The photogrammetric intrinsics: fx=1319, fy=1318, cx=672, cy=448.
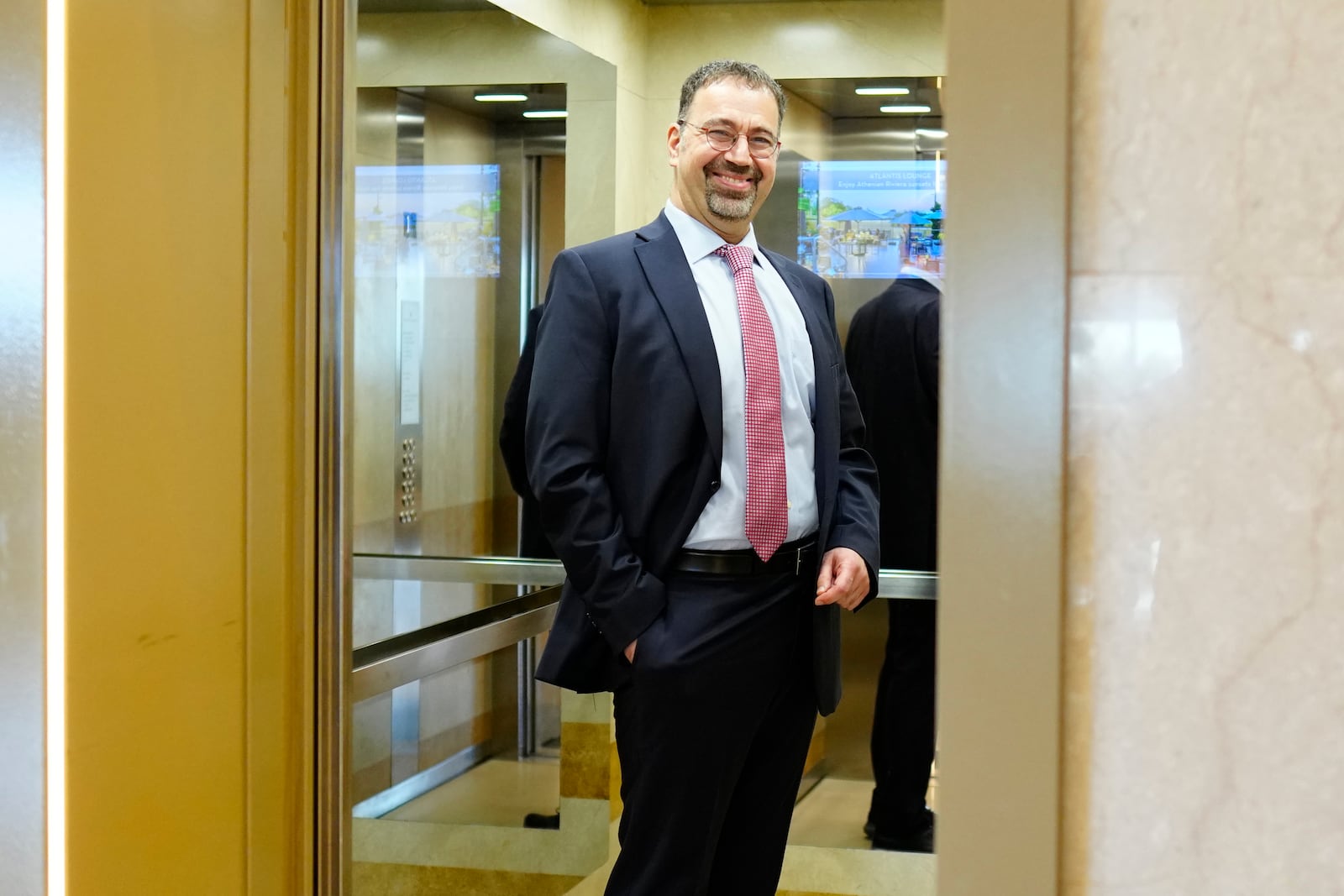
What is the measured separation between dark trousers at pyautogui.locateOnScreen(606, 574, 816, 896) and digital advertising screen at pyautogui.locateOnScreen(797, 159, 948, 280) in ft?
4.17

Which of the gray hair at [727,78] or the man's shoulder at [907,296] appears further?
the man's shoulder at [907,296]

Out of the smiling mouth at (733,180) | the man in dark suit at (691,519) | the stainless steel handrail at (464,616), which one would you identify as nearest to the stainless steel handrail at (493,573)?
the stainless steel handrail at (464,616)

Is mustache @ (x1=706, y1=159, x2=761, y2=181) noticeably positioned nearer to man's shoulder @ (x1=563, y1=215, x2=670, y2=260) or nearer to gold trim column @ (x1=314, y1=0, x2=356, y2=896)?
man's shoulder @ (x1=563, y1=215, x2=670, y2=260)

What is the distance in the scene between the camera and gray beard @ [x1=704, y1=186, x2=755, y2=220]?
Result: 222cm

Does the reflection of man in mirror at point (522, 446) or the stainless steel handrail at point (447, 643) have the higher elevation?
the reflection of man in mirror at point (522, 446)

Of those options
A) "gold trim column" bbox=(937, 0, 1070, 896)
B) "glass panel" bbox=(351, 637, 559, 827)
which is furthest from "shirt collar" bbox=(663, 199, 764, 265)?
"gold trim column" bbox=(937, 0, 1070, 896)

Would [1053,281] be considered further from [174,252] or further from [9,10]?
[9,10]

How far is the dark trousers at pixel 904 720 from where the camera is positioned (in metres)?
3.23

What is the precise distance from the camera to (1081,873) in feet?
2.72

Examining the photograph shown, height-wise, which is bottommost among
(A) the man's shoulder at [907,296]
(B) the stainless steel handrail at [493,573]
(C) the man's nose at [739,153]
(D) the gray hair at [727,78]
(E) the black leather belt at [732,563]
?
(B) the stainless steel handrail at [493,573]

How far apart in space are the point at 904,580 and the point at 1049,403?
236 centimetres

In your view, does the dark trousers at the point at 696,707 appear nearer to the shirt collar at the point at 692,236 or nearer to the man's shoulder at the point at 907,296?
the shirt collar at the point at 692,236

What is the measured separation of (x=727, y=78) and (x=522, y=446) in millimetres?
992

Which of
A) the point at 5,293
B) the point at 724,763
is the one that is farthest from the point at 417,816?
the point at 5,293
